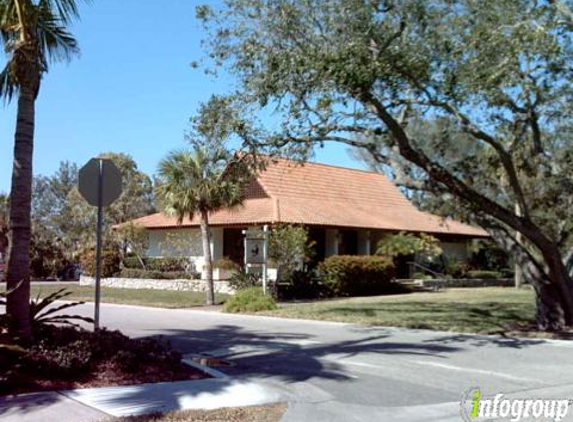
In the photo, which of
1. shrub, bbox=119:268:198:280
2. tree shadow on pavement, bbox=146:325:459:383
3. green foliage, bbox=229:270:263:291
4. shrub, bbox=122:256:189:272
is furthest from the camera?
shrub, bbox=122:256:189:272

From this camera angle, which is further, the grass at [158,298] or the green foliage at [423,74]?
the grass at [158,298]

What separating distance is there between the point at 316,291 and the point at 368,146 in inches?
505

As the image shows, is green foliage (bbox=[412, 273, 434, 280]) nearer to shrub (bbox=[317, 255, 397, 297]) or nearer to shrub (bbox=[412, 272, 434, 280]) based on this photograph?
shrub (bbox=[412, 272, 434, 280])

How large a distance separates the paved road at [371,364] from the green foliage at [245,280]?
9.97 metres

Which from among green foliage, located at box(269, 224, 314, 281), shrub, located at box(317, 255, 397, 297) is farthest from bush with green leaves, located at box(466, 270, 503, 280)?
green foliage, located at box(269, 224, 314, 281)

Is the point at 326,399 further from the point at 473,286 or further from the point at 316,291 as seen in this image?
the point at 473,286

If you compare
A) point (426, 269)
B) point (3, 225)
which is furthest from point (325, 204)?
point (3, 225)

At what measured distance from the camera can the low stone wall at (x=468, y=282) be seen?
114 ft

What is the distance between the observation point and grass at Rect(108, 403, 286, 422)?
22.8ft

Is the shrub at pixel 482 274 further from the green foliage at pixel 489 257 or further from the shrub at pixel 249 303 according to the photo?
the shrub at pixel 249 303

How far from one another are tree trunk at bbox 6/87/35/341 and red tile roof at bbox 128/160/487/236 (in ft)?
60.1

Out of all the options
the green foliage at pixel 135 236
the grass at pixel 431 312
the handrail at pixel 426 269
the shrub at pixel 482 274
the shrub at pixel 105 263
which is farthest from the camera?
the shrub at pixel 482 274

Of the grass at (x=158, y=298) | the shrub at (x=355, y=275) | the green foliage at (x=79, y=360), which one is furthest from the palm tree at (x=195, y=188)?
the green foliage at (x=79, y=360)

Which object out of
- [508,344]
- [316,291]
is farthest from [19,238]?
[316,291]
